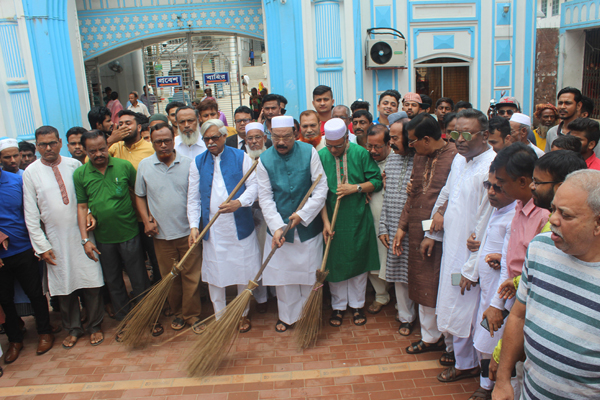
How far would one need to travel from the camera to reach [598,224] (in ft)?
5.05

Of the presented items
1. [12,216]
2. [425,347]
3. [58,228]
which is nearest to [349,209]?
[425,347]

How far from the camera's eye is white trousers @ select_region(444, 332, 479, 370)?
3.10 metres

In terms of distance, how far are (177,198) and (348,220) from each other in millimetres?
1536

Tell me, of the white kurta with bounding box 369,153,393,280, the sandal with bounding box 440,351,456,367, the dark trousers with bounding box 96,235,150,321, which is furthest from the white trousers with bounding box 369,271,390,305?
the dark trousers with bounding box 96,235,150,321

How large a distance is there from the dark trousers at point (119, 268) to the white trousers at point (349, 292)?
1782mm

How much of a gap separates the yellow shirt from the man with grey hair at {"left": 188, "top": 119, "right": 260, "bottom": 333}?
37.7 inches

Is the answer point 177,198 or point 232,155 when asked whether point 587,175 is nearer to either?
point 232,155

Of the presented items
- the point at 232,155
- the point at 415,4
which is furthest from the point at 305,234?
the point at 415,4

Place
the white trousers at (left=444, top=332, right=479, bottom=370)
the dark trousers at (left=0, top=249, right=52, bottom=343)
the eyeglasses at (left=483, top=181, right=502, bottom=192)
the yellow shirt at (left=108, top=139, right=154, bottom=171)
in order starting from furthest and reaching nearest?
the yellow shirt at (left=108, top=139, right=154, bottom=171) < the dark trousers at (left=0, top=249, right=52, bottom=343) < the white trousers at (left=444, top=332, right=479, bottom=370) < the eyeglasses at (left=483, top=181, right=502, bottom=192)

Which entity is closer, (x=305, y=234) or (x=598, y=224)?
(x=598, y=224)

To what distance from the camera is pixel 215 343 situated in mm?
3365

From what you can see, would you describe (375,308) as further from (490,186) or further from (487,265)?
(490,186)

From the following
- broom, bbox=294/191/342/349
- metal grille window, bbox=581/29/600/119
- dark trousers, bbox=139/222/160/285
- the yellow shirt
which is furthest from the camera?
metal grille window, bbox=581/29/600/119

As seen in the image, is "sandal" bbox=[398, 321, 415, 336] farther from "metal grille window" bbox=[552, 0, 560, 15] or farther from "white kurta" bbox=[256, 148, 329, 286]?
"metal grille window" bbox=[552, 0, 560, 15]
